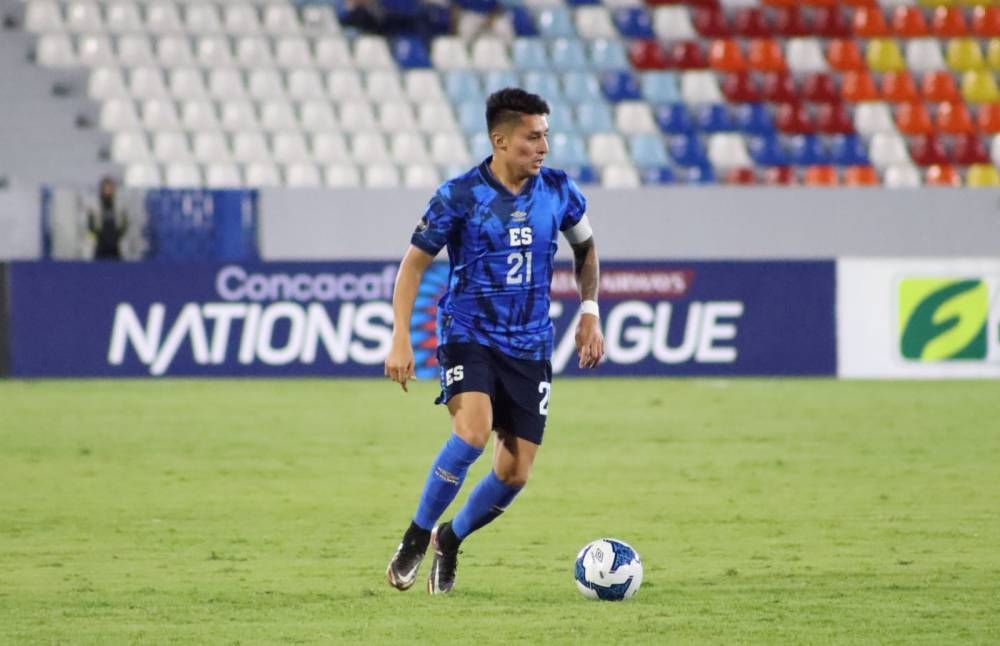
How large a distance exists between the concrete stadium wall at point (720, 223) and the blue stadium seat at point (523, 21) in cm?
387

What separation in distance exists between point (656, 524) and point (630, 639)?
333 cm

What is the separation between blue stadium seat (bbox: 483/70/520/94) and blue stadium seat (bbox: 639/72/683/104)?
2.02 metres

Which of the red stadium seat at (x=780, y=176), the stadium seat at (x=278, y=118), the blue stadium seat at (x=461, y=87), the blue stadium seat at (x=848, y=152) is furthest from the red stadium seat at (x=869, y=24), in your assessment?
the stadium seat at (x=278, y=118)

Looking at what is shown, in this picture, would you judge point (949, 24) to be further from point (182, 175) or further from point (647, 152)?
point (182, 175)

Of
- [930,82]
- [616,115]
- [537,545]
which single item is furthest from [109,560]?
[930,82]

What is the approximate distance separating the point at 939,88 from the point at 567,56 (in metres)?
5.52

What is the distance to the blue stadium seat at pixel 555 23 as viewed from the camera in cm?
2558

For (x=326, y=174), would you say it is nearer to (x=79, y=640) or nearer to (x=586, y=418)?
(x=586, y=418)

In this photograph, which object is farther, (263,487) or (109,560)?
(263,487)

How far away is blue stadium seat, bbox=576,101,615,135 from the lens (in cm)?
2478

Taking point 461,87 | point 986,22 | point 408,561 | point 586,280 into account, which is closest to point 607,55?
point 461,87

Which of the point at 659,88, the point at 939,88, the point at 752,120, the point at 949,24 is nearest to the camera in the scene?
the point at 752,120

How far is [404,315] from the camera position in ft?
23.4

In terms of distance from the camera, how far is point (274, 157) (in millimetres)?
23281
